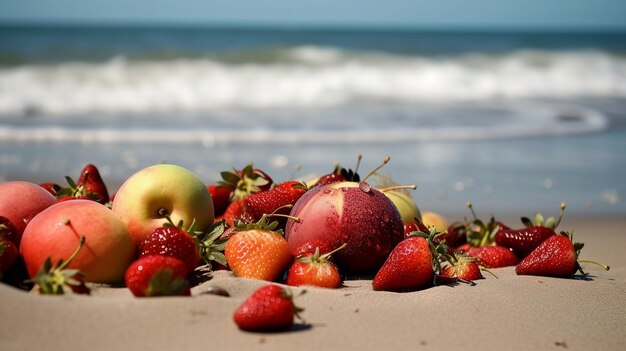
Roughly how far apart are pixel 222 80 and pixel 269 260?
16.7m

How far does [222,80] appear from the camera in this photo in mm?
19609

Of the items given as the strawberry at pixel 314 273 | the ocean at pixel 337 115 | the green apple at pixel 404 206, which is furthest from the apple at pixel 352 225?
the ocean at pixel 337 115

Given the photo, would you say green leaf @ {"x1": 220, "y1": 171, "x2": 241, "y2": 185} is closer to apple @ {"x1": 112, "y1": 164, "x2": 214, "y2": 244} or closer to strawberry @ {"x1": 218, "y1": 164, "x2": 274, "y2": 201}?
strawberry @ {"x1": 218, "y1": 164, "x2": 274, "y2": 201}

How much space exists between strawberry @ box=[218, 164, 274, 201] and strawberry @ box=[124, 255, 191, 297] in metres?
1.18

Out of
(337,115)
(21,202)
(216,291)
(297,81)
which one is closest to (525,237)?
(216,291)

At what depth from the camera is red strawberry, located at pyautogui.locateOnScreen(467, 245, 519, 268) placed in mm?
4000

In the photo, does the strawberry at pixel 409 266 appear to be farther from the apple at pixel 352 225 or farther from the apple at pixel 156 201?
the apple at pixel 156 201

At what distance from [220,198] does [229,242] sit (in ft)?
2.58

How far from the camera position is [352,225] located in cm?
332

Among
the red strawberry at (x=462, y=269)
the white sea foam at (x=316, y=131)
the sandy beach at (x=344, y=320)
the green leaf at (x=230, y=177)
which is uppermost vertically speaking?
the white sea foam at (x=316, y=131)

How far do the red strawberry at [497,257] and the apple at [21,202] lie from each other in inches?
84.2

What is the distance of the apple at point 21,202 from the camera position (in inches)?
132

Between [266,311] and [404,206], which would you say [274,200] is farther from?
[266,311]

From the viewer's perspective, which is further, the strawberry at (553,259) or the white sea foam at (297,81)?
the white sea foam at (297,81)
